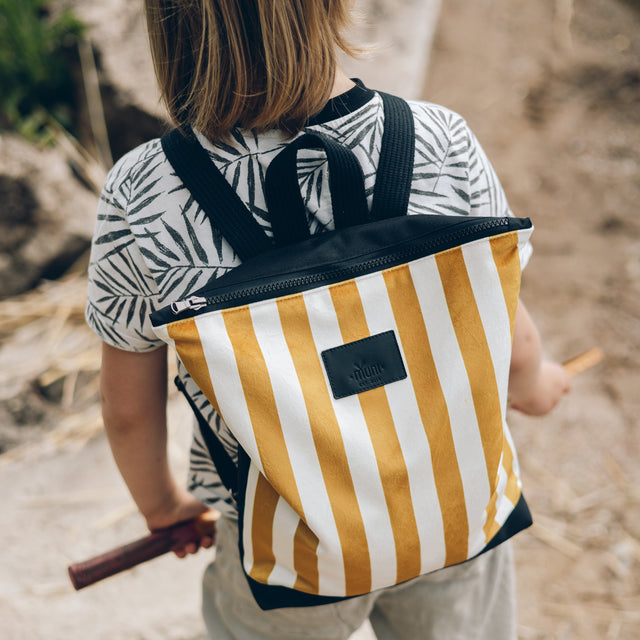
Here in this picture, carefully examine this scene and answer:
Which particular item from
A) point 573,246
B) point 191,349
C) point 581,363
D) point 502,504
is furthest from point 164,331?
point 573,246

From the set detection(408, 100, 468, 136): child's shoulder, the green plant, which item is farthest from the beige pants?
the green plant

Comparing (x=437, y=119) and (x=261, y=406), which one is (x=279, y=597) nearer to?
(x=261, y=406)

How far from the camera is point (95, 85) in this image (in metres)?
2.70

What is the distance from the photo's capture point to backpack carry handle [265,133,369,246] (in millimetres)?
628

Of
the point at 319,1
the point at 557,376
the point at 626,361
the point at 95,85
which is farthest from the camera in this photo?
the point at 95,85

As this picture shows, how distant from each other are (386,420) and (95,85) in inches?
100

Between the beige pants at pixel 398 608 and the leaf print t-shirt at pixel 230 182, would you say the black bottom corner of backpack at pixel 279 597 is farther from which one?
the leaf print t-shirt at pixel 230 182

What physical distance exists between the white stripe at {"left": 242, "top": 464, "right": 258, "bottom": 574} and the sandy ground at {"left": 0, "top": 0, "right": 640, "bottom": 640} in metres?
1.07

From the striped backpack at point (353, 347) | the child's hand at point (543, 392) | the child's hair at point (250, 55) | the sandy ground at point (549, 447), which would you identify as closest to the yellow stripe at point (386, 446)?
the striped backpack at point (353, 347)

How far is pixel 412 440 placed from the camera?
0.68m

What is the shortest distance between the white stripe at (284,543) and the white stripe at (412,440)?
142 millimetres

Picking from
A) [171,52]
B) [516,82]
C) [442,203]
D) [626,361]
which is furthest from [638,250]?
[171,52]

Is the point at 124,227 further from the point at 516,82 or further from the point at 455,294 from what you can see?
the point at 516,82

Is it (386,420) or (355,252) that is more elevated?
(355,252)
